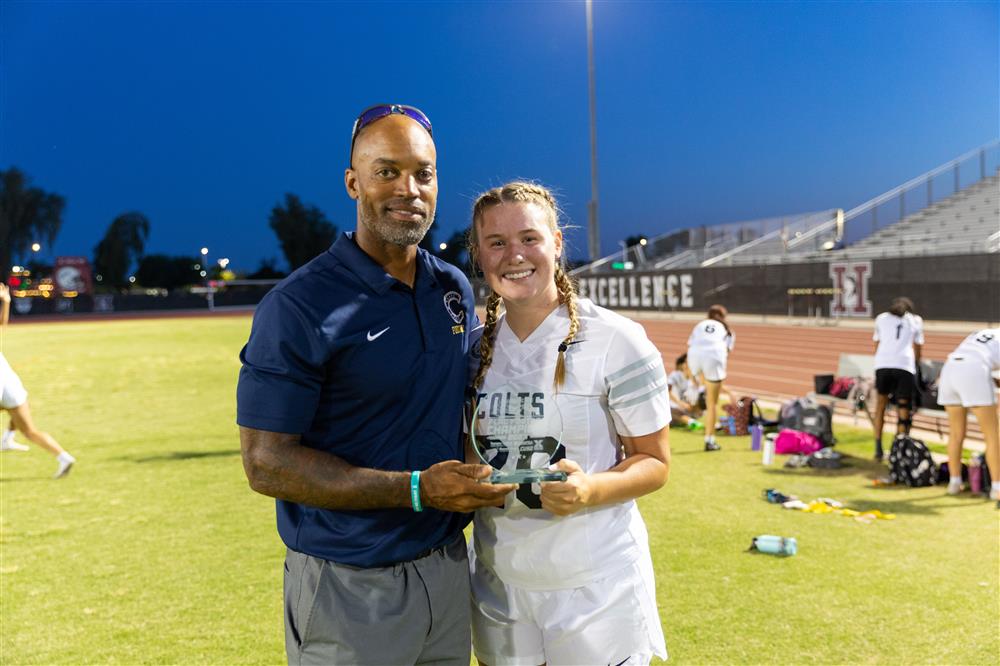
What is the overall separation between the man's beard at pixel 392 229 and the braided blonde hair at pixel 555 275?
0.65 ft

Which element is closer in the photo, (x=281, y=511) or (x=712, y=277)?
(x=281, y=511)

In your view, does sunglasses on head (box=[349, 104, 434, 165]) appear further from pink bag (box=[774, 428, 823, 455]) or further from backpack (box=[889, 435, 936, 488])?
pink bag (box=[774, 428, 823, 455])

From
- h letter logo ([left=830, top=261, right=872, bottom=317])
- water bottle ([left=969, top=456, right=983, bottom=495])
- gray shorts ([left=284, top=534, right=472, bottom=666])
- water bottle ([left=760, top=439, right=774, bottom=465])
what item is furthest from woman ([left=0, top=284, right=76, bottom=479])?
h letter logo ([left=830, top=261, right=872, bottom=317])

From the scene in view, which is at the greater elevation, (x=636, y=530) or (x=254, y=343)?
(x=254, y=343)

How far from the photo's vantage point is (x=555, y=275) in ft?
7.54

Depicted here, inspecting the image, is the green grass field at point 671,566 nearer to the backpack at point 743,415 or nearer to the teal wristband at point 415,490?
the backpack at point 743,415

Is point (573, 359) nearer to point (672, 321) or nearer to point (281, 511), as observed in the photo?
point (281, 511)

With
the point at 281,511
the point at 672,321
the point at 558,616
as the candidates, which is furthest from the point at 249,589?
the point at 672,321

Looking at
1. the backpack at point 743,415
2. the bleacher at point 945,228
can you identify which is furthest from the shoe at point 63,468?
the bleacher at point 945,228

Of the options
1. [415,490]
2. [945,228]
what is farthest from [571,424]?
[945,228]

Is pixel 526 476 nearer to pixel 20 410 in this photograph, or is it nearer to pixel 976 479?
pixel 976 479

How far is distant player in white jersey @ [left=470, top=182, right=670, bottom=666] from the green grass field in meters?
1.95

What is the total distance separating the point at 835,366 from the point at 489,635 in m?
15.6

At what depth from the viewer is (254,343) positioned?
1912mm
